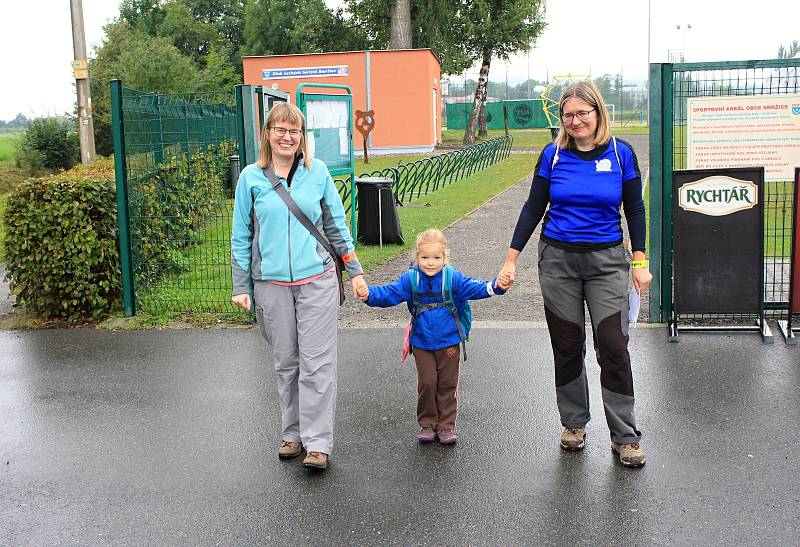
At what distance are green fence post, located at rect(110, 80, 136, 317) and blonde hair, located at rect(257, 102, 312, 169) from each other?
3625 mm

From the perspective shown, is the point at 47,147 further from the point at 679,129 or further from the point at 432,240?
the point at 432,240

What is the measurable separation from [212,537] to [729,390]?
3415 millimetres

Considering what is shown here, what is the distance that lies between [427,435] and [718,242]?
315 centimetres

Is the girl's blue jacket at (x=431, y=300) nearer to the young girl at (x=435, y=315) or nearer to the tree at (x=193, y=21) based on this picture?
the young girl at (x=435, y=315)

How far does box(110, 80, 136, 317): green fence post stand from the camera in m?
7.79

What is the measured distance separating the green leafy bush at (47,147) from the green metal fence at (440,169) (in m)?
11.3

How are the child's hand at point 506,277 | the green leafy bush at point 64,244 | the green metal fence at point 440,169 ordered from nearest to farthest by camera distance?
the child's hand at point 506,277 < the green leafy bush at point 64,244 < the green metal fence at point 440,169

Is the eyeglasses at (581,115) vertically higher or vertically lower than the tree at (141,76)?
lower

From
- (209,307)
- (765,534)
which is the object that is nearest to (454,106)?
(209,307)

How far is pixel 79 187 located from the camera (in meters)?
7.95

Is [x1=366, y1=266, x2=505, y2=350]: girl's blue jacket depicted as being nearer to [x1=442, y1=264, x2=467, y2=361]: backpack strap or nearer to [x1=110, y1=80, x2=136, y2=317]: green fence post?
[x1=442, y1=264, x2=467, y2=361]: backpack strap

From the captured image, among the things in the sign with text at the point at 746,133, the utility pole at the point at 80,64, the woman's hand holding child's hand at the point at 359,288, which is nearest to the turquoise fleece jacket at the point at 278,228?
the woman's hand holding child's hand at the point at 359,288

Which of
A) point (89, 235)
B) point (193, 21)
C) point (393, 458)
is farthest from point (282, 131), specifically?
point (193, 21)

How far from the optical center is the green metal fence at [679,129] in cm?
690
